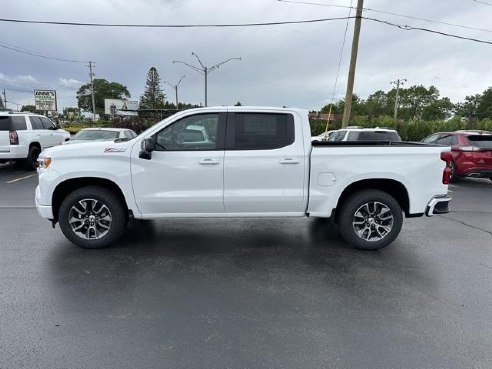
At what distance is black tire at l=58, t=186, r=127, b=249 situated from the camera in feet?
16.0

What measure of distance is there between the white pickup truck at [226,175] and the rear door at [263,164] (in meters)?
0.01

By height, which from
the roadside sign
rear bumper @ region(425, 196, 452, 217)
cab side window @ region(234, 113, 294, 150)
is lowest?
rear bumper @ region(425, 196, 452, 217)

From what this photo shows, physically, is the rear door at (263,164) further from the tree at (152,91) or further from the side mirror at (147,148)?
the tree at (152,91)

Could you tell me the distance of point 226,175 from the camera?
4816 millimetres

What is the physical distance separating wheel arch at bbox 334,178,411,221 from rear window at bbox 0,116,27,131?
11222mm

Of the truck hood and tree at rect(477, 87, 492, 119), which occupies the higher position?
tree at rect(477, 87, 492, 119)

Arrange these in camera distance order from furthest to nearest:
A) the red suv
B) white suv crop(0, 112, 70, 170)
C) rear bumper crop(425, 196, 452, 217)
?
white suv crop(0, 112, 70, 170), the red suv, rear bumper crop(425, 196, 452, 217)

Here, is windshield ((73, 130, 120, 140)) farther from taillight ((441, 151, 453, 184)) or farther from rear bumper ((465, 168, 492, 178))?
rear bumper ((465, 168, 492, 178))

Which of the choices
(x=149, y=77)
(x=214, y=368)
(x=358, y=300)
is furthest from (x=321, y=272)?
(x=149, y=77)

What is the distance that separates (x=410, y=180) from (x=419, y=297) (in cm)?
173

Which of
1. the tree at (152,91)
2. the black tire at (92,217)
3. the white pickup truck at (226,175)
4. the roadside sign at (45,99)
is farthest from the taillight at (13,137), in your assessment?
the tree at (152,91)

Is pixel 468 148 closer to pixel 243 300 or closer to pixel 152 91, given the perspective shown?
pixel 243 300

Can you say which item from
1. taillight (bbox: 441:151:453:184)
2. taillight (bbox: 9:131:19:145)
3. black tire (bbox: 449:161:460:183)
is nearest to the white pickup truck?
taillight (bbox: 441:151:453:184)

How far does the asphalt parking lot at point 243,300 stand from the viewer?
9.23ft
